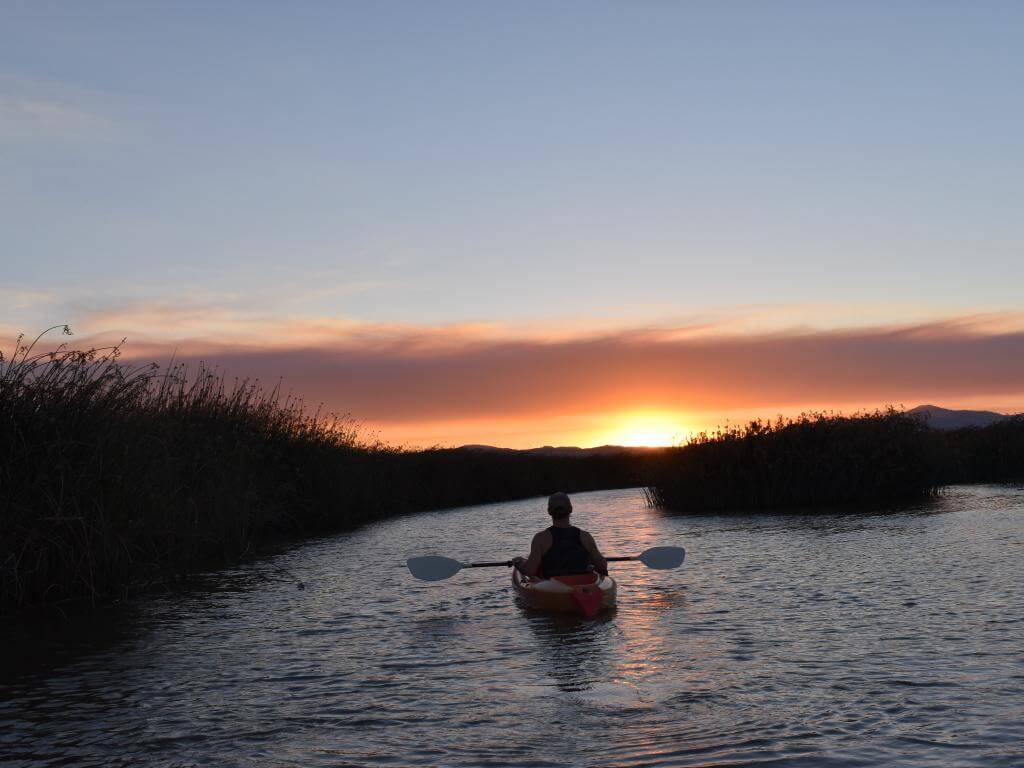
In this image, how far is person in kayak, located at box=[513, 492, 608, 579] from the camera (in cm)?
1123

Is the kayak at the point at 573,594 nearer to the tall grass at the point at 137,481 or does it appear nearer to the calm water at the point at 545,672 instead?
the calm water at the point at 545,672

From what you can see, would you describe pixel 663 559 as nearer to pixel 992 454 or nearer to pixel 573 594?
pixel 573 594

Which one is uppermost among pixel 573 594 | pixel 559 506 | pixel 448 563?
pixel 559 506

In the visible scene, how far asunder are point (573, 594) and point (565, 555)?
968 mm

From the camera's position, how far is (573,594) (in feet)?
33.9

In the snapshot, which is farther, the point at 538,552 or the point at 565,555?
the point at 538,552

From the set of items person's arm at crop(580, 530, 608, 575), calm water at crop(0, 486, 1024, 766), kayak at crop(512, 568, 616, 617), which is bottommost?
calm water at crop(0, 486, 1024, 766)

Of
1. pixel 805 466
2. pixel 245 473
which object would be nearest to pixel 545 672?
→ pixel 245 473

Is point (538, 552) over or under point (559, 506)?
under

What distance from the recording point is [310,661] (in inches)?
332

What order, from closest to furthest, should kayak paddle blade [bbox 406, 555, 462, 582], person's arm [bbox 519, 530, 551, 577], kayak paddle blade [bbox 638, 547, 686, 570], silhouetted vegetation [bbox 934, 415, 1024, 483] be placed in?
person's arm [bbox 519, 530, 551, 577]
kayak paddle blade [bbox 406, 555, 462, 582]
kayak paddle blade [bbox 638, 547, 686, 570]
silhouetted vegetation [bbox 934, 415, 1024, 483]

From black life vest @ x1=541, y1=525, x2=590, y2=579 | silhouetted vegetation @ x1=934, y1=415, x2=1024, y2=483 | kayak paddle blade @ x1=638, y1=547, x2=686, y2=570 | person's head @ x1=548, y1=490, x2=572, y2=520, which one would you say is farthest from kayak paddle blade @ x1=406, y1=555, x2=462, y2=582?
silhouetted vegetation @ x1=934, y1=415, x2=1024, y2=483

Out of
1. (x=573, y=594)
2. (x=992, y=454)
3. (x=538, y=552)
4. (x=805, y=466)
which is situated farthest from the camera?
(x=992, y=454)

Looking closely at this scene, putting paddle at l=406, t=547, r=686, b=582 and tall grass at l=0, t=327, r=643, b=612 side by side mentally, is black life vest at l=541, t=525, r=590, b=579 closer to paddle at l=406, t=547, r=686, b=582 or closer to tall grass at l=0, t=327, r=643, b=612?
paddle at l=406, t=547, r=686, b=582
